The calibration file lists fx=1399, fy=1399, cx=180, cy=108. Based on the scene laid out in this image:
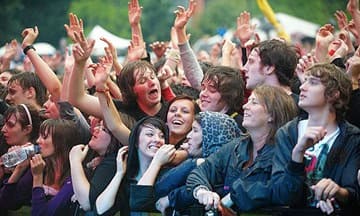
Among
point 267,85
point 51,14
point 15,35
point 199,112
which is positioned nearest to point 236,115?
point 199,112

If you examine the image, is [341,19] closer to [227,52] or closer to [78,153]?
[227,52]

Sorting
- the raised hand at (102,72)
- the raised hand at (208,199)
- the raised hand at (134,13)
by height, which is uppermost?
the raised hand at (134,13)

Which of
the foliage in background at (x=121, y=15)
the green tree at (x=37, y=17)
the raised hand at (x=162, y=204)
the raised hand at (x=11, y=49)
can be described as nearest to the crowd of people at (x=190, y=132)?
the raised hand at (x=162, y=204)

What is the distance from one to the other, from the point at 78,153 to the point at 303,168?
287cm

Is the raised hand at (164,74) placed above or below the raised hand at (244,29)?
below

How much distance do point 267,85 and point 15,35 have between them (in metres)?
37.5

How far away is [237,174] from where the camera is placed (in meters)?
9.91

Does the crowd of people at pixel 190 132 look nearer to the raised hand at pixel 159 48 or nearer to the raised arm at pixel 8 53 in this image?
the raised hand at pixel 159 48

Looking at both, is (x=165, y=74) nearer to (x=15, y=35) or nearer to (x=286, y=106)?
(x=286, y=106)

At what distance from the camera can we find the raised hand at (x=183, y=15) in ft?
42.2

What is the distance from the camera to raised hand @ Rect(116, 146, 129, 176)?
11.0 m

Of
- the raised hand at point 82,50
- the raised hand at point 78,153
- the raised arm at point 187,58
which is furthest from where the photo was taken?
the raised arm at point 187,58

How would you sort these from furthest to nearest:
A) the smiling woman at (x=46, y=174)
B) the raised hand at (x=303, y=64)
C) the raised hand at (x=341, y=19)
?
1. the raised hand at (x=341, y=19)
2. the smiling woman at (x=46, y=174)
3. the raised hand at (x=303, y=64)

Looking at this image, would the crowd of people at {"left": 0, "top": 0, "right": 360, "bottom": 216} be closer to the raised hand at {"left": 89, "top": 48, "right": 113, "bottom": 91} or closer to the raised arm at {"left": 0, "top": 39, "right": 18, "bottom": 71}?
the raised hand at {"left": 89, "top": 48, "right": 113, "bottom": 91}
